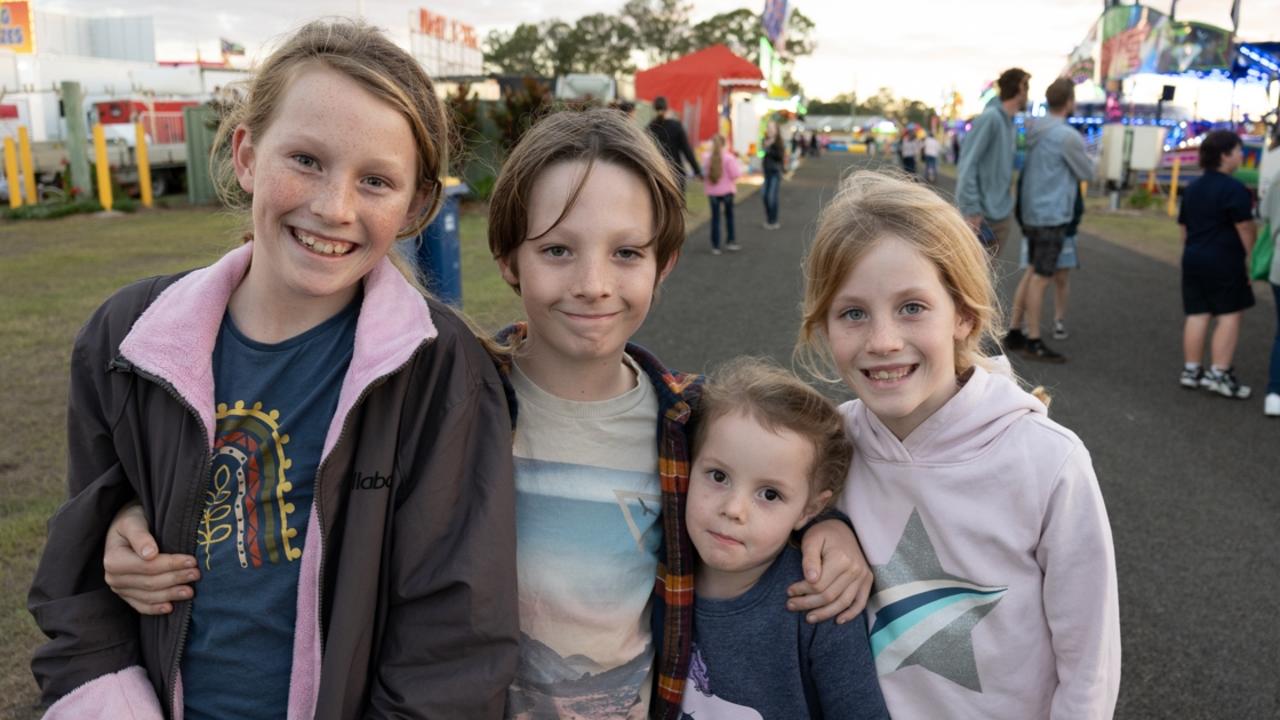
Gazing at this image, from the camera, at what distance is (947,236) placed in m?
1.87

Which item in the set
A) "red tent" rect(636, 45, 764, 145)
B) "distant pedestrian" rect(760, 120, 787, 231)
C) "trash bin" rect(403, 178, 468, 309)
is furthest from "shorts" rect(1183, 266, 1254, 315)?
"red tent" rect(636, 45, 764, 145)

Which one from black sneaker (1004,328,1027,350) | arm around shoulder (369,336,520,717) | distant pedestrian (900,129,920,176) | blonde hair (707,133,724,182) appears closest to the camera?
arm around shoulder (369,336,520,717)

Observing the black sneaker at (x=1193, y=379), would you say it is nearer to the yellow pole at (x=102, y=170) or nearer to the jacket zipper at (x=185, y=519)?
the jacket zipper at (x=185, y=519)

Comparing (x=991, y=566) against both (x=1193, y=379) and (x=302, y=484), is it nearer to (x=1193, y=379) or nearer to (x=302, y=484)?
(x=302, y=484)

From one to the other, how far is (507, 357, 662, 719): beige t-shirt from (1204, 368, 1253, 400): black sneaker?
19.9 feet

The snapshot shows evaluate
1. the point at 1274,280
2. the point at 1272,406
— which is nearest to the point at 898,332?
the point at 1272,406

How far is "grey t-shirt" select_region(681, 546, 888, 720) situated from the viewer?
1.81 metres

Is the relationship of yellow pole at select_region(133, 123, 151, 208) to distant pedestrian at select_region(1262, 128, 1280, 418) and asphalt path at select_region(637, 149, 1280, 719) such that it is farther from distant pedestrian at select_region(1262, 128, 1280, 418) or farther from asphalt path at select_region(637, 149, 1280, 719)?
distant pedestrian at select_region(1262, 128, 1280, 418)

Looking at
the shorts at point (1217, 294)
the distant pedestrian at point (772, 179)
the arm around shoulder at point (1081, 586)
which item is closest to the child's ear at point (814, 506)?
the arm around shoulder at point (1081, 586)

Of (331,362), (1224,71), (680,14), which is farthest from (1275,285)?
(680,14)

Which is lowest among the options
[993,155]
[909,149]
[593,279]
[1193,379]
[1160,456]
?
[1160,456]

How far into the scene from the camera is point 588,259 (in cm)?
181

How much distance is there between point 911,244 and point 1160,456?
166 inches

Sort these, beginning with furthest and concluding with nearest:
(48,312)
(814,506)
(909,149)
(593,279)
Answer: (909,149), (48,312), (814,506), (593,279)
